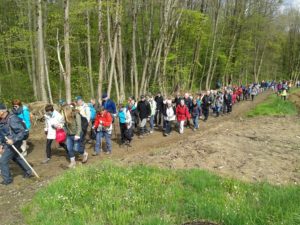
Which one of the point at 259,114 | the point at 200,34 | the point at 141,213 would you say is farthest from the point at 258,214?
the point at 200,34

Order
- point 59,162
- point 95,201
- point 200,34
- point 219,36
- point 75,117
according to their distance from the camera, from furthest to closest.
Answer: point 219,36, point 200,34, point 59,162, point 75,117, point 95,201

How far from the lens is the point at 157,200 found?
21.2 feet

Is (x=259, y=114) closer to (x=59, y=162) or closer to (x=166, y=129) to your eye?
(x=166, y=129)

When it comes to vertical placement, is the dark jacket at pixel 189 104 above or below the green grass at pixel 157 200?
below

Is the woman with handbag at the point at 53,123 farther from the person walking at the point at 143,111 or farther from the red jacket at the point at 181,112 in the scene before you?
the red jacket at the point at 181,112

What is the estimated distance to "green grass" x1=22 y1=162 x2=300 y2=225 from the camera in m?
5.50

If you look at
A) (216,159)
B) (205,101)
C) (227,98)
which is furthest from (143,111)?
(227,98)

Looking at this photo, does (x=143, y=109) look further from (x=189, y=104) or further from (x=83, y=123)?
(x=83, y=123)

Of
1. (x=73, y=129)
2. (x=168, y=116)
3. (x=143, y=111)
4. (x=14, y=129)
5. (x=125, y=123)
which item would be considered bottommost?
(x=168, y=116)

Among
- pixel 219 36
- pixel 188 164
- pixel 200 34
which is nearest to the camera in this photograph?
A: pixel 188 164

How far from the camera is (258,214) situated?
5281 mm

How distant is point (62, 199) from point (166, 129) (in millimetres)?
9751

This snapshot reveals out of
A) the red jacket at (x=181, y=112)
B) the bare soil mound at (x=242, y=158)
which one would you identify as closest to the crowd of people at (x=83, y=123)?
the red jacket at (x=181, y=112)

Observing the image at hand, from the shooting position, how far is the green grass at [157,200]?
5496 mm
